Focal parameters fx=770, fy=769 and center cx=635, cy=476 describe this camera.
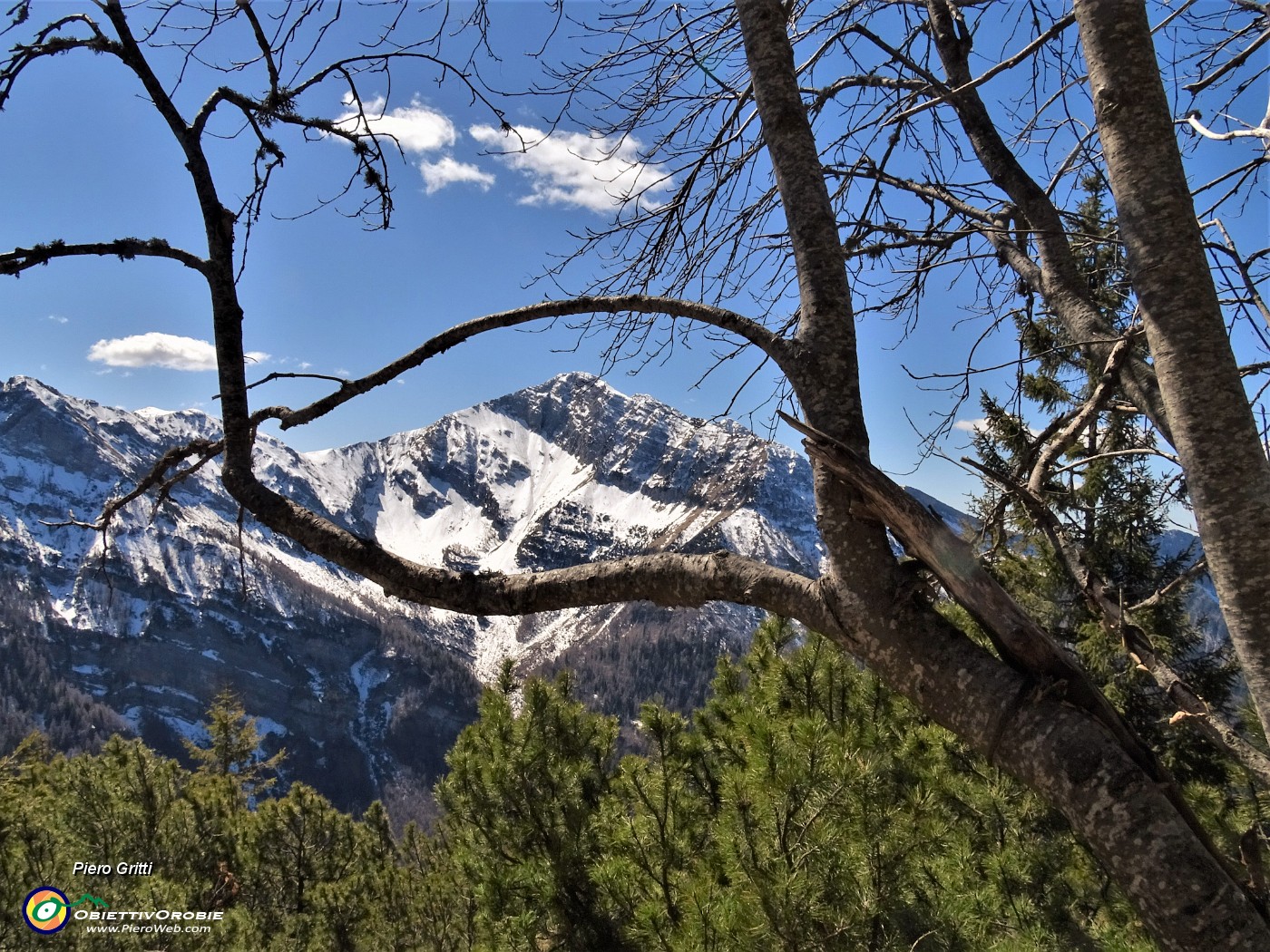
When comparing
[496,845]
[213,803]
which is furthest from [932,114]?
[213,803]

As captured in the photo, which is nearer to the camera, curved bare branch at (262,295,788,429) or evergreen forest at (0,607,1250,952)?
curved bare branch at (262,295,788,429)

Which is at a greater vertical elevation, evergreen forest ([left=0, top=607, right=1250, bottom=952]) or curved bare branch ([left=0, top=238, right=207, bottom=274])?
curved bare branch ([left=0, top=238, right=207, bottom=274])

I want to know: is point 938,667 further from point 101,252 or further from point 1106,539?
point 1106,539

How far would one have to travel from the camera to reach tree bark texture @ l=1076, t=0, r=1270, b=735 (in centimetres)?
160

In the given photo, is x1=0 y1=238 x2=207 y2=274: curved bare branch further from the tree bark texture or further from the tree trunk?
the tree bark texture

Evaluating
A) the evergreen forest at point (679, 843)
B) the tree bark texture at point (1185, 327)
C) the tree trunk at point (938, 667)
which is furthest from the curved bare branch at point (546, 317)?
the evergreen forest at point (679, 843)

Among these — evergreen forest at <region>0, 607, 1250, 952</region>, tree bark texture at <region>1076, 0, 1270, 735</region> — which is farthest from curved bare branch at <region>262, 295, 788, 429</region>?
evergreen forest at <region>0, 607, 1250, 952</region>

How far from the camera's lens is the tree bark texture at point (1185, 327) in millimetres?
1602


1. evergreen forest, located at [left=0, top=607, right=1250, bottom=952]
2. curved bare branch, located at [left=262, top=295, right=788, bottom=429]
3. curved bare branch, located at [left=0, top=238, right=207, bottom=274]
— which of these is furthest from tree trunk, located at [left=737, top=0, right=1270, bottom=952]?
curved bare branch, located at [left=0, top=238, right=207, bottom=274]

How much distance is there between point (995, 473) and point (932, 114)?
9.09ft

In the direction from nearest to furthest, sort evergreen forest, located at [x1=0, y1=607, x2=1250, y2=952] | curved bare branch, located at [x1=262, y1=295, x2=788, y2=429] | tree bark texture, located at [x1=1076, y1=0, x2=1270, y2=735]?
tree bark texture, located at [x1=1076, y1=0, x2=1270, y2=735] < curved bare branch, located at [x1=262, y1=295, x2=788, y2=429] < evergreen forest, located at [x1=0, y1=607, x2=1250, y2=952]

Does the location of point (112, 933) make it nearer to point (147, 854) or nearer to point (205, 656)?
point (147, 854)

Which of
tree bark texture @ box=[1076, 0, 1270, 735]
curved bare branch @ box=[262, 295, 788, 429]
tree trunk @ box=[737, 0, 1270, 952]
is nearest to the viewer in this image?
tree trunk @ box=[737, 0, 1270, 952]

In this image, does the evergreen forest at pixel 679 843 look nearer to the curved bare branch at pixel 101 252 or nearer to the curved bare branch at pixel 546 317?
the curved bare branch at pixel 546 317
